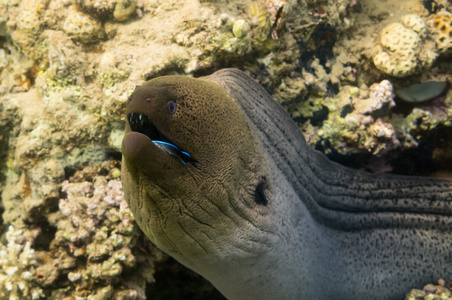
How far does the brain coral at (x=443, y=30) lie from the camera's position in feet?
9.77

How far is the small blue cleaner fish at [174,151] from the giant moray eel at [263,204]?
0.01 m

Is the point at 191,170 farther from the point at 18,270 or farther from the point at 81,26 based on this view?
the point at 18,270

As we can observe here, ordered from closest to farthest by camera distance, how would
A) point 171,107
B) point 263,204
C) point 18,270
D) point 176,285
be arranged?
point 171,107
point 263,204
point 18,270
point 176,285

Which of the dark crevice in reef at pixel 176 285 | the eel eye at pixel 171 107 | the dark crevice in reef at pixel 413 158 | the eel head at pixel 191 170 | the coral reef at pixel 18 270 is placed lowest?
the dark crevice in reef at pixel 176 285

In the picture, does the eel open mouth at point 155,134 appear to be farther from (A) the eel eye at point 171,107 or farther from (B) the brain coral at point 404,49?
(B) the brain coral at point 404,49

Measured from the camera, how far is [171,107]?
53.6 inches

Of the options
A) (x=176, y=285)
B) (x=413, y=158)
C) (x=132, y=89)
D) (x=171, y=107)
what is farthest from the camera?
(x=413, y=158)

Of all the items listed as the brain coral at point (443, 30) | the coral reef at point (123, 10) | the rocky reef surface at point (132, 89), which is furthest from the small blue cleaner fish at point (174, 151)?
the brain coral at point (443, 30)

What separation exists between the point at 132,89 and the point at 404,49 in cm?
249

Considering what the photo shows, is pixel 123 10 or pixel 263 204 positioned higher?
pixel 123 10

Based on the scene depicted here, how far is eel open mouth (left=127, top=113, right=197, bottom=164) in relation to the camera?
4.52ft

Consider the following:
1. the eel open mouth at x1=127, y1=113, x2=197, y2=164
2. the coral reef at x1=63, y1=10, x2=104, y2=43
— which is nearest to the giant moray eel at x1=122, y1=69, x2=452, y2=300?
the eel open mouth at x1=127, y1=113, x2=197, y2=164

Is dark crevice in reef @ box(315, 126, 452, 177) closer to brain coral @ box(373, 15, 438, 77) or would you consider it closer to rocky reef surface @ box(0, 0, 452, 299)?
rocky reef surface @ box(0, 0, 452, 299)

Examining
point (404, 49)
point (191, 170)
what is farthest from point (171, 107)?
point (404, 49)
